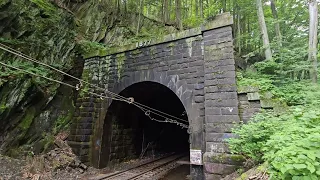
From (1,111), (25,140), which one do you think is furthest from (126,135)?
(1,111)

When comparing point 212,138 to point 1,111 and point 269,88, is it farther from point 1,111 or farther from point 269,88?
point 1,111

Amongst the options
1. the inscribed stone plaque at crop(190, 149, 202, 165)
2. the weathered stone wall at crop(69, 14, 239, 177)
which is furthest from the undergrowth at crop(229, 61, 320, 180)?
the inscribed stone plaque at crop(190, 149, 202, 165)

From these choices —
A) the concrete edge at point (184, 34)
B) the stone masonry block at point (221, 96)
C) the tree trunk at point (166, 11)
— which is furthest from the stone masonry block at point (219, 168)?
the tree trunk at point (166, 11)

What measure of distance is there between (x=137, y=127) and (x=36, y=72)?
451cm

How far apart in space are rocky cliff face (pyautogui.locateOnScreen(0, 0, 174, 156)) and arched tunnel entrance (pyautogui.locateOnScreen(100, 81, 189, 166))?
1703 millimetres

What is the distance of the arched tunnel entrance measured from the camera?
7453mm

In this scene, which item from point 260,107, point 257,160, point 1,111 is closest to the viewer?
point 257,160

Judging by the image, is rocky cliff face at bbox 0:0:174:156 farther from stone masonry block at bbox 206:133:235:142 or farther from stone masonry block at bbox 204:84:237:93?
stone masonry block at bbox 206:133:235:142

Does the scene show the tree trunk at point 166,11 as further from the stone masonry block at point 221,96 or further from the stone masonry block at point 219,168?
the stone masonry block at point 219,168

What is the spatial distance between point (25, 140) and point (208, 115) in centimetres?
546

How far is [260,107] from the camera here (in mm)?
4562

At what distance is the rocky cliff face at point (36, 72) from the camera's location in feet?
19.3

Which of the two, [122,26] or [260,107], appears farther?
[122,26]

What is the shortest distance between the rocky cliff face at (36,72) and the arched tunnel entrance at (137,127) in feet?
5.59
